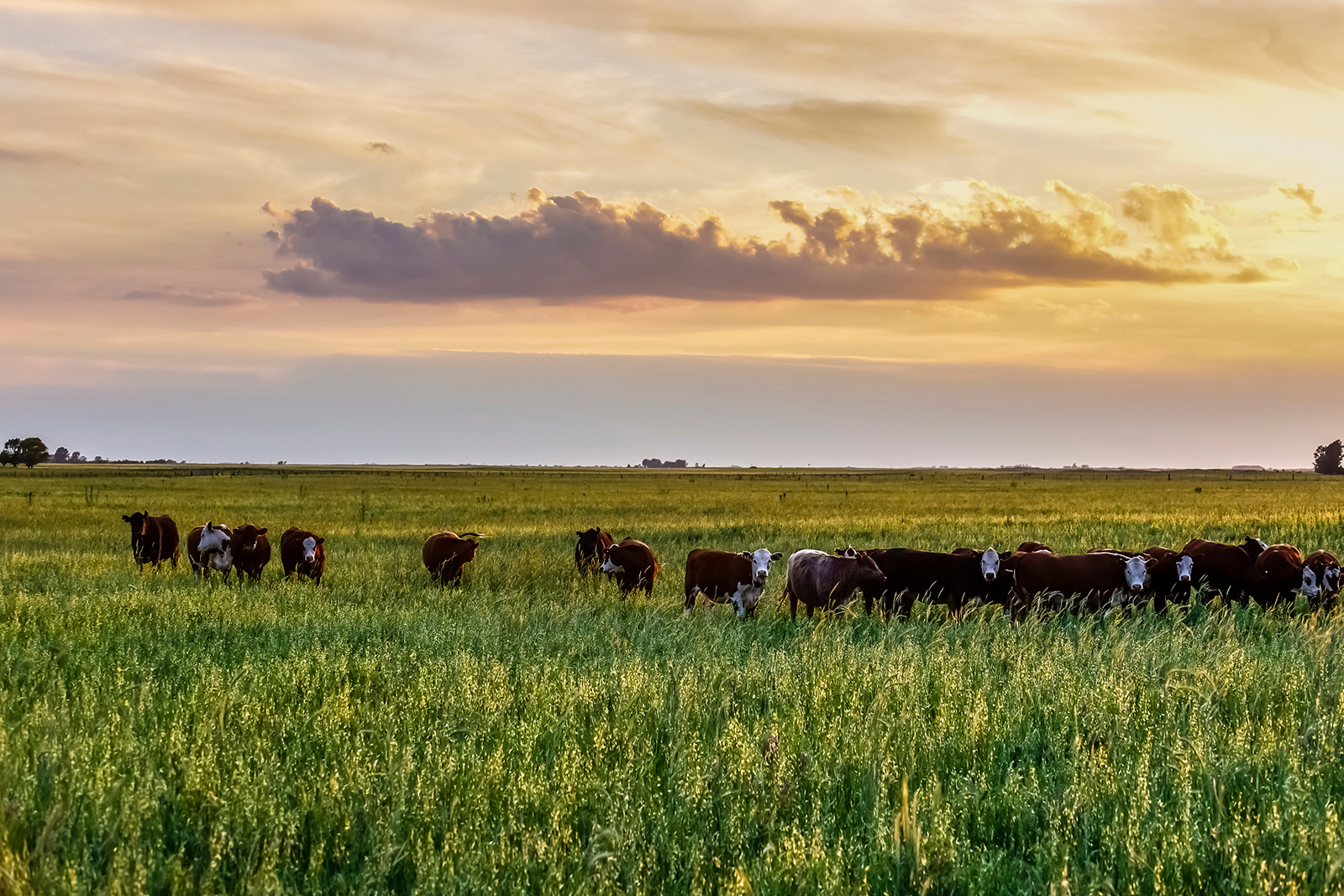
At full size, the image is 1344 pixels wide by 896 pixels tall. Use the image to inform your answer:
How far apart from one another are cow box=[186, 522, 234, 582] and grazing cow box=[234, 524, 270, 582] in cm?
16

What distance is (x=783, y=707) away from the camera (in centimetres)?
686

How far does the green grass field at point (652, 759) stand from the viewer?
4297mm

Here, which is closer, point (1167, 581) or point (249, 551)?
point (1167, 581)

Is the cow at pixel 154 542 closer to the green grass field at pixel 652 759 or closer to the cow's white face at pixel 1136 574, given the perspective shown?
the green grass field at pixel 652 759

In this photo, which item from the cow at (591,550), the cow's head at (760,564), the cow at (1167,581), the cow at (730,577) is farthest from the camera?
the cow at (591,550)

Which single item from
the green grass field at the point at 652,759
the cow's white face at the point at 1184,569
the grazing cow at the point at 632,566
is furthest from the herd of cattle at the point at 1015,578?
the green grass field at the point at 652,759

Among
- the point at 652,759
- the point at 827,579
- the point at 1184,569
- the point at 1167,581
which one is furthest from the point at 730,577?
the point at 652,759

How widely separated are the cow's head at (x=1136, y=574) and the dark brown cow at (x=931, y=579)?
2002mm

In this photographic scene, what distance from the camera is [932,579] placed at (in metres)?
15.4

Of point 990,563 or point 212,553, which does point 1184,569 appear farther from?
point 212,553

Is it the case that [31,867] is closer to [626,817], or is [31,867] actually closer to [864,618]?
[626,817]

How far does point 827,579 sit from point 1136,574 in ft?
15.5

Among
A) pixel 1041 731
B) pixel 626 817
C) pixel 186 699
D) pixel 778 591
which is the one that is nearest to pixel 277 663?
pixel 186 699

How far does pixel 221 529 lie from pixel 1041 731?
54.8 ft
